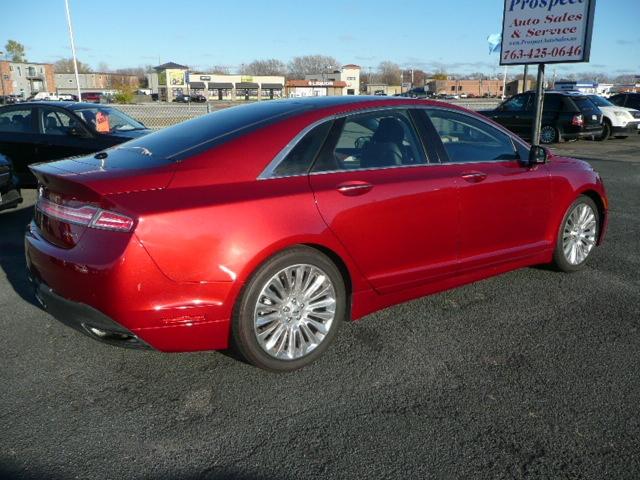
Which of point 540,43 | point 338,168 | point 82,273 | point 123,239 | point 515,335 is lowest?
point 515,335

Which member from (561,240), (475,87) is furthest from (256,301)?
(475,87)

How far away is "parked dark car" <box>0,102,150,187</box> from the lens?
27.9 ft

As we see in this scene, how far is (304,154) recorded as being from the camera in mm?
3408

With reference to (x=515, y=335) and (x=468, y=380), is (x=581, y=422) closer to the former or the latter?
(x=468, y=380)

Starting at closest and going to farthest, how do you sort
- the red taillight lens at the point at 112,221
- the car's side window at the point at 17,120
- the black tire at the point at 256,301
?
the red taillight lens at the point at 112,221 → the black tire at the point at 256,301 → the car's side window at the point at 17,120

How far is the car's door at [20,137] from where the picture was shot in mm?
8719

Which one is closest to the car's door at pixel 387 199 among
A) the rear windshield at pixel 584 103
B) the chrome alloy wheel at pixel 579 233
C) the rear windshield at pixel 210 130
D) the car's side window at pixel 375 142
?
the car's side window at pixel 375 142

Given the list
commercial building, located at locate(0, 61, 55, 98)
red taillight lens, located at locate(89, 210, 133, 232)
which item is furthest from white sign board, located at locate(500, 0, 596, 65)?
commercial building, located at locate(0, 61, 55, 98)

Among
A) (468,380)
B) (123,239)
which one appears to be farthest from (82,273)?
(468,380)

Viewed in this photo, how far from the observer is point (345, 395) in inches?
121

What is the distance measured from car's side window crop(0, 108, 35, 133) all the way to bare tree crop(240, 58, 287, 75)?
12230 centimetres

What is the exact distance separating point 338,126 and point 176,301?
1.52 m

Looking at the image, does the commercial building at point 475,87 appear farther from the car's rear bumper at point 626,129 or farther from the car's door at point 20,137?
the car's door at point 20,137

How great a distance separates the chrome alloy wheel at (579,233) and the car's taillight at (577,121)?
14.0 meters
